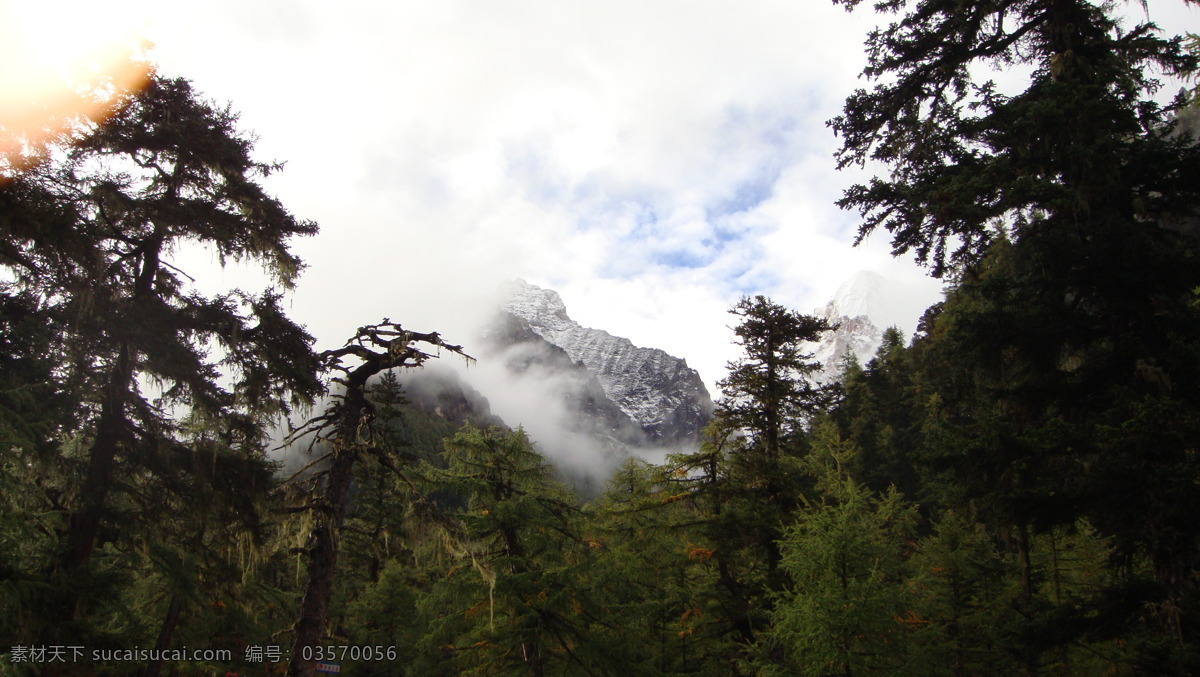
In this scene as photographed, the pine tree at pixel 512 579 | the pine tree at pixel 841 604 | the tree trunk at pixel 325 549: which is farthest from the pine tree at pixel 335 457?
the pine tree at pixel 841 604

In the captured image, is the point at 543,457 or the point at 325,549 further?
the point at 543,457

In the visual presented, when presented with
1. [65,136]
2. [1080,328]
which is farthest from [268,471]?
[1080,328]

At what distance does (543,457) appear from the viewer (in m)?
15.0

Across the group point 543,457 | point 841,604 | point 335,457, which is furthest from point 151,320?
point 841,604

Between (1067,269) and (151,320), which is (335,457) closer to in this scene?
(151,320)

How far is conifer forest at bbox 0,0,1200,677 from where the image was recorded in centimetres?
764

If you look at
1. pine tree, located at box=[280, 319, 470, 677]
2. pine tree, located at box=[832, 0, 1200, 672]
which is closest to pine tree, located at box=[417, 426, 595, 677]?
pine tree, located at box=[280, 319, 470, 677]

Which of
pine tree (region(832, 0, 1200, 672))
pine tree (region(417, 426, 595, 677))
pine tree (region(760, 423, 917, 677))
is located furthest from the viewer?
pine tree (region(417, 426, 595, 677))

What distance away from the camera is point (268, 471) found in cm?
1119

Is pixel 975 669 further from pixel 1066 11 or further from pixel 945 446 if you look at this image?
pixel 1066 11

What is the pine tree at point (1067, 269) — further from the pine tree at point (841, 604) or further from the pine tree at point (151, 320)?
the pine tree at point (151, 320)

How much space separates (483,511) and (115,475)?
7020 mm

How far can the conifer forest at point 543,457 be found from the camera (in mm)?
7645

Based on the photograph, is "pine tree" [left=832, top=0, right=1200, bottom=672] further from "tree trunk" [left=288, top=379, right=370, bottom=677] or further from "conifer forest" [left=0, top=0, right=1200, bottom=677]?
"tree trunk" [left=288, top=379, right=370, bottom=677]
